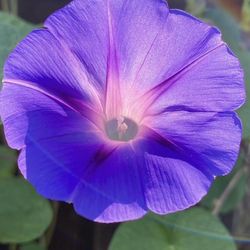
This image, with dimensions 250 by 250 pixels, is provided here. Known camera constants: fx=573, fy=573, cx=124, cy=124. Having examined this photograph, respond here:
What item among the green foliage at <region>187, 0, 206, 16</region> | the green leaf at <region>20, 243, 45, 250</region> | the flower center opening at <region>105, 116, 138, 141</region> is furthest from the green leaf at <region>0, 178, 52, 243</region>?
the green foliage at <region>187, 0, 206, 16</region>

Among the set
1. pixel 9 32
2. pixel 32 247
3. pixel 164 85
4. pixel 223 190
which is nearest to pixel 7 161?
pixel 32 247

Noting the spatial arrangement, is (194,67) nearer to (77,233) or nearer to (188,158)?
(188,158)

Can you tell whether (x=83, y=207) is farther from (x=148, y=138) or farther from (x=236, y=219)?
(x=236, y=219)

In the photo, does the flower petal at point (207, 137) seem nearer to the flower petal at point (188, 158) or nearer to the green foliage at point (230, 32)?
the flower petal at point (188, 158)

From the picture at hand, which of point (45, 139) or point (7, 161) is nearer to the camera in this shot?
point (45, 139)

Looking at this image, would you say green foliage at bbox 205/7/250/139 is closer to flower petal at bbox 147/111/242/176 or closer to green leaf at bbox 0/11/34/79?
flower petal at bbox 147/111/242/176

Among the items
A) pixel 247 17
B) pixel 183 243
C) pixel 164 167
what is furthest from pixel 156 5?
pixel 247 17
